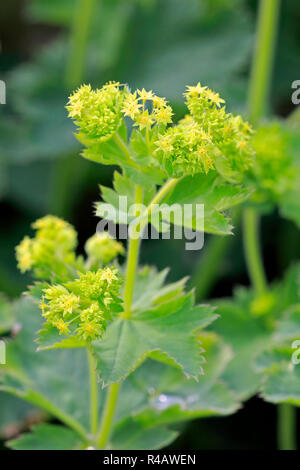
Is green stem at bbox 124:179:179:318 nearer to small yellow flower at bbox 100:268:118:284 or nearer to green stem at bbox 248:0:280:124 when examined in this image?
small yellow flower at bbox 100:268:118:284

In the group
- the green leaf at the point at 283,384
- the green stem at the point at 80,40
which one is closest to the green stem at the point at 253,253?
the green leaf at the point at 283,384

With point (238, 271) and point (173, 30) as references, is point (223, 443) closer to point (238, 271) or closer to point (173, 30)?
point (238, 271)

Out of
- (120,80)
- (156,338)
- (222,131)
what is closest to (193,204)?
(222,131)

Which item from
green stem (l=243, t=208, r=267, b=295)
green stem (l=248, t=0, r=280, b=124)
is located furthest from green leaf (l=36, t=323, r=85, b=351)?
green stem (l=248, t=0, r=280, b=124)

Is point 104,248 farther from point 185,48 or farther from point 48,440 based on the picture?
point 185,48

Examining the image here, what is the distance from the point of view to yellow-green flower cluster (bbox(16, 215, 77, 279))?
124 centimetres

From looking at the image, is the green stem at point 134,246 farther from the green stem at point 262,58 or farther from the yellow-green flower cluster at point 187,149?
the green stem at point 262,58

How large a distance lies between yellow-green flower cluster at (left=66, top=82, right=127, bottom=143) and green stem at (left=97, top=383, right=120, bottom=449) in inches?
17.6

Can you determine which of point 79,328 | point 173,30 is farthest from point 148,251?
point 79,328

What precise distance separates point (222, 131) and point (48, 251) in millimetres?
A: 431

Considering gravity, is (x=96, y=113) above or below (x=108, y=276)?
above

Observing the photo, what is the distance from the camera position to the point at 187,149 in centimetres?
96

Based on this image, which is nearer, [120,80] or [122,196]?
[122,196]

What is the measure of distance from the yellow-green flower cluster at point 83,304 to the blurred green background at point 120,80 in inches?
47.5
